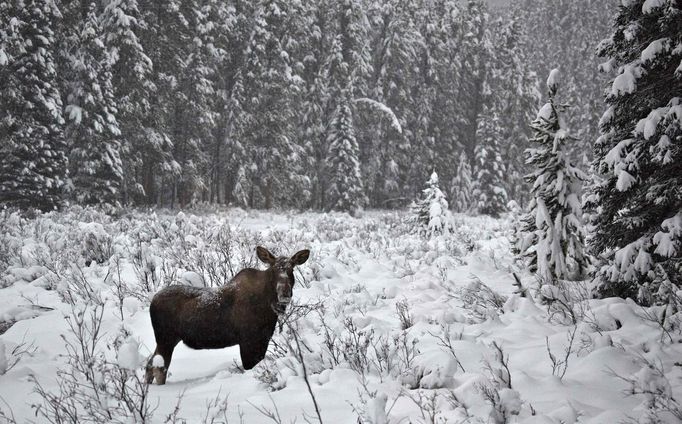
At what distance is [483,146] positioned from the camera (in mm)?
32656

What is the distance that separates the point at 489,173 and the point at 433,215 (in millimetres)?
20040

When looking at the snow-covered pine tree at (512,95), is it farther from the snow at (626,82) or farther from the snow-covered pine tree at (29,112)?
the snow at (626,82)

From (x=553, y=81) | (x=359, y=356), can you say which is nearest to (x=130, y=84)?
(x=553, y=81)

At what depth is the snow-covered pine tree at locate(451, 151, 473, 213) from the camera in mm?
33812

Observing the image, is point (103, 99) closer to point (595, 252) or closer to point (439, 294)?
point (439, 294)

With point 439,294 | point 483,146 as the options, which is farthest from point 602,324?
Result: point 483,146

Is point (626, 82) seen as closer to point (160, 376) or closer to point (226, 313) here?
point (226, 313)

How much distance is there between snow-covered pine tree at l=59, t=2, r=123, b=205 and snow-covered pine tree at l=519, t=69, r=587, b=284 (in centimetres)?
1724

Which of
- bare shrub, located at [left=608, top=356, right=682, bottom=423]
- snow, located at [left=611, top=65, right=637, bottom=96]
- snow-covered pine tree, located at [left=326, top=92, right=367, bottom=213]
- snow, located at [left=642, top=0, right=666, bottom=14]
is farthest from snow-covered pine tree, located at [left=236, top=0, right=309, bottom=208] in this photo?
bare shrub, located at [left=608, top=356, right=682, bottom=423]

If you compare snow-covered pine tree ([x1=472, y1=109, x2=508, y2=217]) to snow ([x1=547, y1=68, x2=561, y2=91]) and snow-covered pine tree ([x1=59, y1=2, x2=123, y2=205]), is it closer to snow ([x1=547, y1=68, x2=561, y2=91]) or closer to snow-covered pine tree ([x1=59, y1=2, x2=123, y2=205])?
snow-covered pine tree ([x1=59, y1=2, x2=123, y2=205])

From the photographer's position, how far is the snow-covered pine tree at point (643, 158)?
4.90 meters

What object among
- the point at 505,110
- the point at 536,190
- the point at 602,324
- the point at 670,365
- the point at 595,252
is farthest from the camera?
the point at 505,110

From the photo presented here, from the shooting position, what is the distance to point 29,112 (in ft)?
52.7

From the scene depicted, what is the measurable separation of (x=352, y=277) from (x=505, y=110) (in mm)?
33679
